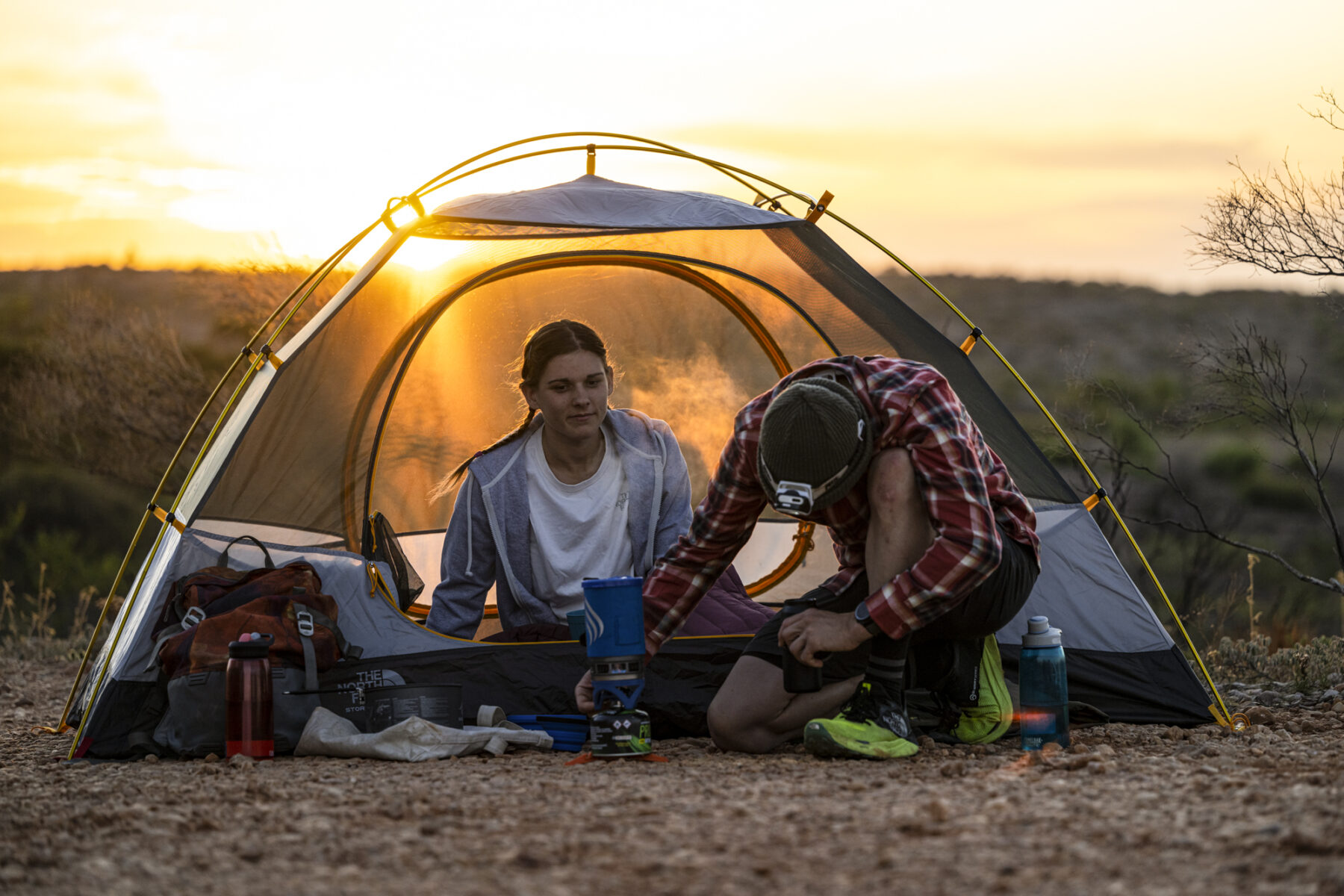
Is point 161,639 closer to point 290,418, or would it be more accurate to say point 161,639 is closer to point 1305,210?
point 290,418

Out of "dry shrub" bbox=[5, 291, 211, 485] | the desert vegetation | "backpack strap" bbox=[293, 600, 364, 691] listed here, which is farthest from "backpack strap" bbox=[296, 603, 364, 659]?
"dry shrub" bbox=[5, 291, 211, 485]

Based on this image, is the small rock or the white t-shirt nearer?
the small rock

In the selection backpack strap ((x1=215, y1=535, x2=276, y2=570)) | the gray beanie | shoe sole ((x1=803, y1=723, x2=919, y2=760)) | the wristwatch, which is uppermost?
the gray beanie

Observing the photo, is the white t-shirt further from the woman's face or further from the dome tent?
the dome tent

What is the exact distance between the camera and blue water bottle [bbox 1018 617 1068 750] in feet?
10.3

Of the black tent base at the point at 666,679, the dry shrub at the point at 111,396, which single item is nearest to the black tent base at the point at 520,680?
the black tent base at the point at 666,679

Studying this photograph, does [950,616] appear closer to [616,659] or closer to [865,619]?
[865,619]

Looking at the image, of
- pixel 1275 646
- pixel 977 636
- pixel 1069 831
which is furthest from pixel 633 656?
pixel 1275 646

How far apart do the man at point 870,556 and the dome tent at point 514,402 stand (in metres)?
0.49

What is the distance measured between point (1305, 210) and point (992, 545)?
10.1 ft

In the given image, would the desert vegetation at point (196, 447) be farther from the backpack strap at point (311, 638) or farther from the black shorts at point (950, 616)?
the backpack strap at point (311, 638)

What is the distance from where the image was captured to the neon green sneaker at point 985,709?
11.0 feet

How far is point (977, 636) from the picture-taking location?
10.7 ft

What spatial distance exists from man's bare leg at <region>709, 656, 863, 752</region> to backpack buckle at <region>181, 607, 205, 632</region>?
1.63 metres
